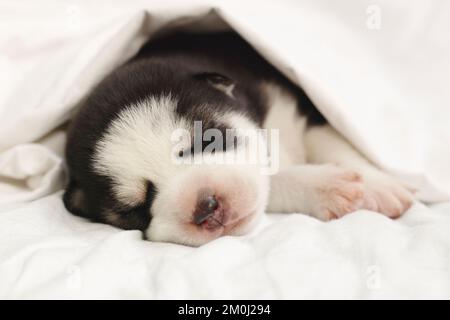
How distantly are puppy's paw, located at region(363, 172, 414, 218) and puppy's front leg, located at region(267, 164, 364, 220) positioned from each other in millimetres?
44

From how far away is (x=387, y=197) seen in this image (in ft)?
4.92

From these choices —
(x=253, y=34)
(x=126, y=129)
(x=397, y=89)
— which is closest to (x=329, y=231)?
(x=126, y=129)

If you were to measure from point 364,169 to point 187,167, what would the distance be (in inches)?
26.7

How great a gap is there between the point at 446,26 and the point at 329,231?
1.40m

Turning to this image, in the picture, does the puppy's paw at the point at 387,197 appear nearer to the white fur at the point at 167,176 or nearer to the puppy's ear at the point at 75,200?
the white fur at the point at 167,176

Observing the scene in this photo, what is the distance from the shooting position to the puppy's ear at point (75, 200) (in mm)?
1493

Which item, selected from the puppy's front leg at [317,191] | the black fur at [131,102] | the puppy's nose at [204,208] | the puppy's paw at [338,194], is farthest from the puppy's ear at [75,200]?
the puppy's paw at [338,194]

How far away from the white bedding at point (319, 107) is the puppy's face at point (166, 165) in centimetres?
7

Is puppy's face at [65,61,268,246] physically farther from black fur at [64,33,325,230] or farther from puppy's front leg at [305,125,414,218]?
puppy's front leg at [305,125,414,218]

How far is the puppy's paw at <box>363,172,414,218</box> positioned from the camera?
148 centimetres

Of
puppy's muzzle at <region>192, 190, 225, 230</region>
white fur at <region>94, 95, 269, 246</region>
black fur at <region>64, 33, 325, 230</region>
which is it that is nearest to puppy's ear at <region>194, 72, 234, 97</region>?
black fur at <region>64, 33, 325, 230</region>
